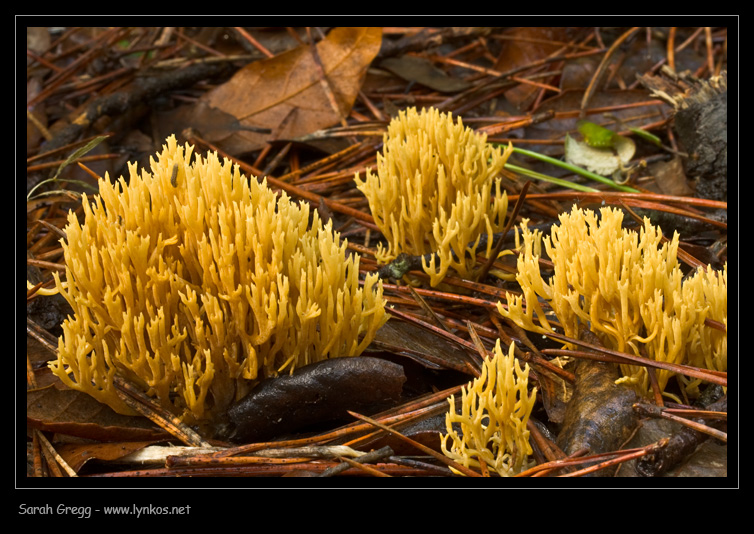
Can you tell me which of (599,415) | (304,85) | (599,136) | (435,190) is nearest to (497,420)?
(599,415)

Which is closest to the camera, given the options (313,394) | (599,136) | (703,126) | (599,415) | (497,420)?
(497,420)

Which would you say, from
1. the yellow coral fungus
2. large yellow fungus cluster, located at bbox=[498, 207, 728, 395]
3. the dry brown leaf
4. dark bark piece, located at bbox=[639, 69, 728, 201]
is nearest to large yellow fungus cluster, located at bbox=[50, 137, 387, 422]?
the yellow coral fungus

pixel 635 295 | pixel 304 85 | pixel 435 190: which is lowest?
pixel 635 295

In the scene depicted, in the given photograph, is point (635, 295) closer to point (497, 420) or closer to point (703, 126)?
point (497, 420)

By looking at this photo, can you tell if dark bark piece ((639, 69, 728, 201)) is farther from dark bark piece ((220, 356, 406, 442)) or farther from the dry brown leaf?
dark bark piece ((220, 356, 406, 442))

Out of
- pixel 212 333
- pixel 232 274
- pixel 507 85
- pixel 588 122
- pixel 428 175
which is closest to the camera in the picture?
pixel 232 274
